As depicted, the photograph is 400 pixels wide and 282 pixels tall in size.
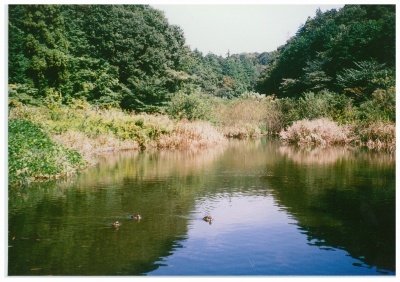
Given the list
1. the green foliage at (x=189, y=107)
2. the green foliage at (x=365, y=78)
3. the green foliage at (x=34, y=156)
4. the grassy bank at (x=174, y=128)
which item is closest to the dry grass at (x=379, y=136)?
the grassy bank at (x=174, y=128)

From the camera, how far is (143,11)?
3025 cm

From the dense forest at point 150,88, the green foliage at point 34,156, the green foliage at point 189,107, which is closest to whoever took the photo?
the green foliage at point 34,156

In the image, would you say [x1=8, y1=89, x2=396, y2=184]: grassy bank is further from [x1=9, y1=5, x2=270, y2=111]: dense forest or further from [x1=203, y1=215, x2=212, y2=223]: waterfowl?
[x1=203, y1=215, x2=212, y2=223]: waterfowl

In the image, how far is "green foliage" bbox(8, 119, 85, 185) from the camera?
9844 millimetres

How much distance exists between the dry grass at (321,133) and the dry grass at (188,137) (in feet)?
15.4

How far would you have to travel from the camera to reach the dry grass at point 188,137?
1970 centimetres

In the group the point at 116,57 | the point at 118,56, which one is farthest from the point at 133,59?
the point at 116,57

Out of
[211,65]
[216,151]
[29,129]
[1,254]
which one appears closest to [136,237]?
[1,254]

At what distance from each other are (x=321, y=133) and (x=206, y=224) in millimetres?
15396

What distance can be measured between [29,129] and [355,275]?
9906 millimetres

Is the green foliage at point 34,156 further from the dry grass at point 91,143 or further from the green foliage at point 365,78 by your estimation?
the green foliage at point 365,78

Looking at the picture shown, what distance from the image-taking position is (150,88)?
28.2m

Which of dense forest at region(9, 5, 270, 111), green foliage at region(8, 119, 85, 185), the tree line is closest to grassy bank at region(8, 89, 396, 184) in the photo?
green foliage at region(8, 119, 85, 185)

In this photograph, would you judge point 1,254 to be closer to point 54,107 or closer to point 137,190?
point 137,190
